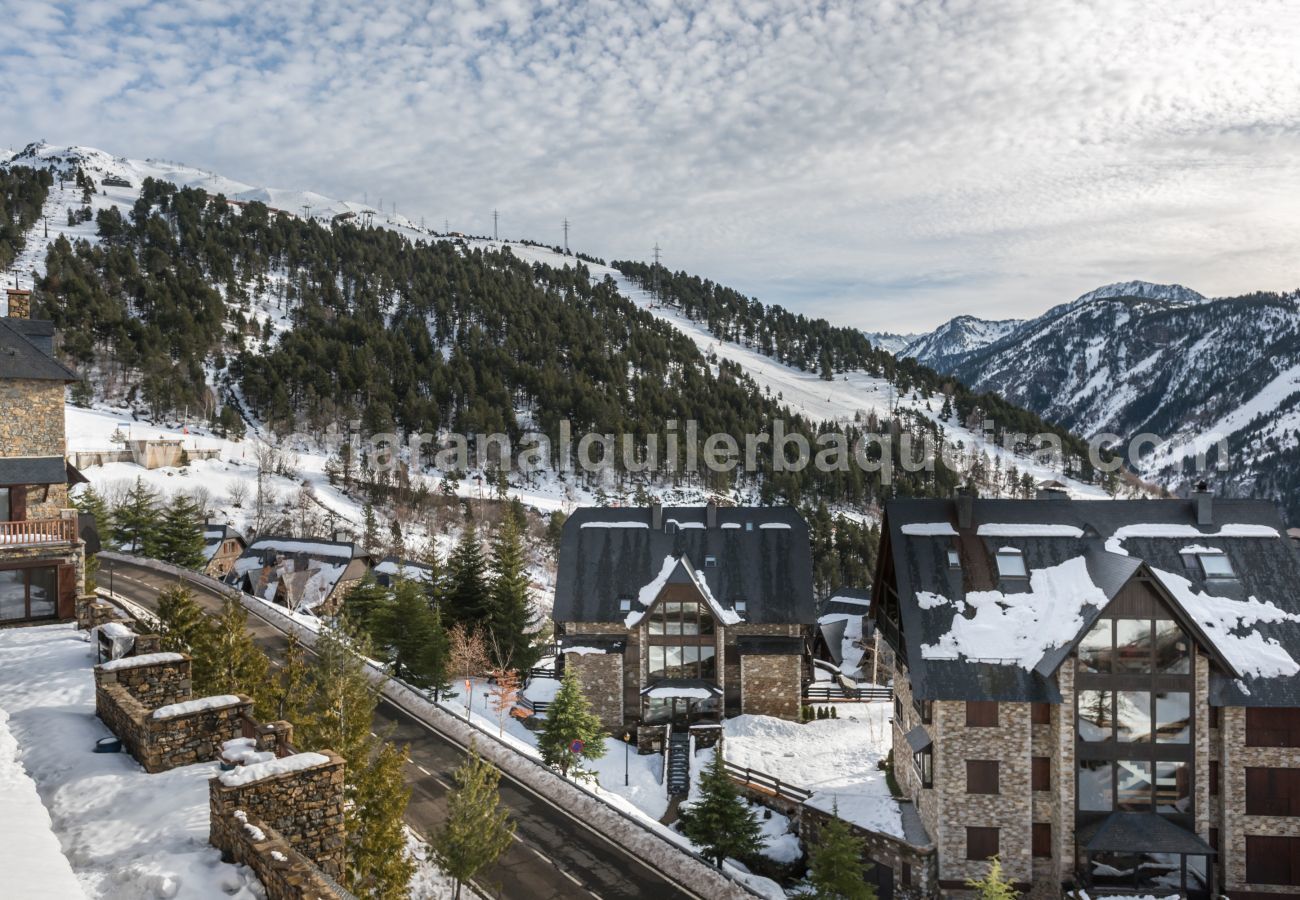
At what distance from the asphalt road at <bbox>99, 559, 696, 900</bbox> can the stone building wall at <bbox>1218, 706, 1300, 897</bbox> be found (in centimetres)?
1880

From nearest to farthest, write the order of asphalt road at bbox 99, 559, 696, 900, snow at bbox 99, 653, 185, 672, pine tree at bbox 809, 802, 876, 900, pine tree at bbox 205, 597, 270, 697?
snow at bbox 99, 653, 185, 672 < pine tree at bbox 205, 597, 270, 697 < asphalt road at bbox 99, 559, 696, 900 < pine tree at bbox 809, 802, 876, 900

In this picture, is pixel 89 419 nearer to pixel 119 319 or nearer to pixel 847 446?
pixel 119 319

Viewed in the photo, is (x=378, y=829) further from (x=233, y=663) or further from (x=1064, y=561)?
(x=1064, y=561)

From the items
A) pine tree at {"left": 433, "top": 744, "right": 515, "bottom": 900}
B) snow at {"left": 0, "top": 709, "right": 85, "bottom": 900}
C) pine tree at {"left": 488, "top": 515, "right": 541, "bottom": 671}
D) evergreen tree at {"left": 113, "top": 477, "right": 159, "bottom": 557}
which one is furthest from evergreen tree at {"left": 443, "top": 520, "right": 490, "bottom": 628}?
snow at {"left": 0, "top": 709, "right": 85, "bottom": 900}

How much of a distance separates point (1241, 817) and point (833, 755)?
15.0 meters

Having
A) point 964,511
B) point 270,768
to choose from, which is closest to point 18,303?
point 270,768

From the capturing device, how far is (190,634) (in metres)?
18.8

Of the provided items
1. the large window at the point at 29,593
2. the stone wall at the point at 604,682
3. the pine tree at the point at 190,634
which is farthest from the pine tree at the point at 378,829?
the stone wall at the point at 604,682

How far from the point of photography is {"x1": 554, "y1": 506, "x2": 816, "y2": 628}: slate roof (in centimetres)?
4022

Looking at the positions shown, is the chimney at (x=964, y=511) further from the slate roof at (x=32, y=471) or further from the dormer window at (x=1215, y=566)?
the slate roof at (x=32, y=471)

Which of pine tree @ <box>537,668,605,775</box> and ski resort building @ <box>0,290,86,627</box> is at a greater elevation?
ski resort building @ <box>0,290,86,627</box>

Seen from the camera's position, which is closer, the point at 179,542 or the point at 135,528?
the point at 179,542

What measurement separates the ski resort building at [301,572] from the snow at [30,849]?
5254cm

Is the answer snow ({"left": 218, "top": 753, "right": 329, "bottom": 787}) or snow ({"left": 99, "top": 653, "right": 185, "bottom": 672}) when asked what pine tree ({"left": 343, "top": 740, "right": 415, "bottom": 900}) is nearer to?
snow ({"left": 218, "top": 753, "right": 329, "bottom": 787})
